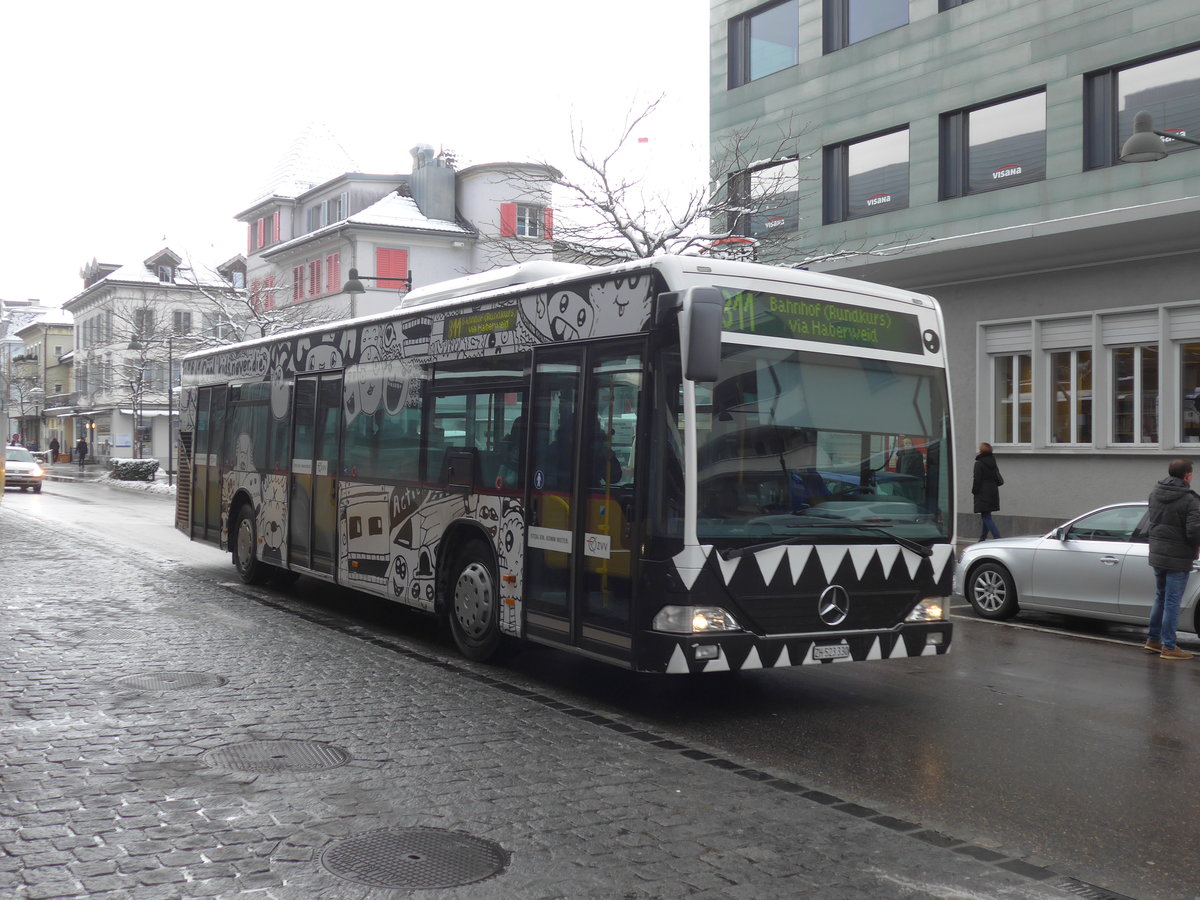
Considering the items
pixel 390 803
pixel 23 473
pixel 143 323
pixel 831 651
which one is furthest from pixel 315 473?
pixel 143 323

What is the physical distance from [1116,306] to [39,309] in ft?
395

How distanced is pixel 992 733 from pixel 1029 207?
1612cm

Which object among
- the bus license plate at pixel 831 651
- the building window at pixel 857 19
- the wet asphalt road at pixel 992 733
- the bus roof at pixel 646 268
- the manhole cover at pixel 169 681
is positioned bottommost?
the wet asphalt road at pixel 992 733

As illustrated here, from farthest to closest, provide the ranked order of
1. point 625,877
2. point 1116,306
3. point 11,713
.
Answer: point 1116,306 < point 11,713 < point 625,877

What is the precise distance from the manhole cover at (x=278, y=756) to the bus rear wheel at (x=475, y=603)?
2510mm

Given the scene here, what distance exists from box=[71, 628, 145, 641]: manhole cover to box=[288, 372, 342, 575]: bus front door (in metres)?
1.97

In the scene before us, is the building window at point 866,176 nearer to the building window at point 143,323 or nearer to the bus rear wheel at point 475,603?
the bus rear wheel at point 475,603

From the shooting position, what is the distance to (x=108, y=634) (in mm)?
10242

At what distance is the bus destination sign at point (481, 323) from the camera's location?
8977 millimetres

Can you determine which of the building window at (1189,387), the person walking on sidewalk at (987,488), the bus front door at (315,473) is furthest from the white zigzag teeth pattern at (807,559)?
the building window at (1189,387)

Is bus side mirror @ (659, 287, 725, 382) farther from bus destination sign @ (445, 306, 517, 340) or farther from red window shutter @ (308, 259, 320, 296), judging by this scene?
red window shutter @ (308, 259, 320, 296)

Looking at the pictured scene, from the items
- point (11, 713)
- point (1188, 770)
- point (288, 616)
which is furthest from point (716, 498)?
point (288, 616)

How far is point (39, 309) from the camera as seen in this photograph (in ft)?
397

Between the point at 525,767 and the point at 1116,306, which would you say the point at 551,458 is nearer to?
the point at 525,767
